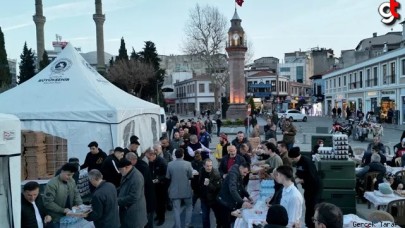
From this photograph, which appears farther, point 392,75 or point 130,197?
point 392,75

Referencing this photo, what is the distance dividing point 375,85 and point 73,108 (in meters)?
34.7

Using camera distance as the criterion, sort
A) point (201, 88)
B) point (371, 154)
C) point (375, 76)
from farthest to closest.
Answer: point (201, 88), point (375, 76), point (371, 154)

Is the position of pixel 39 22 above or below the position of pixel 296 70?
above

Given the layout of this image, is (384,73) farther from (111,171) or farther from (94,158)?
(111,171)

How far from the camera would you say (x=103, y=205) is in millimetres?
5555

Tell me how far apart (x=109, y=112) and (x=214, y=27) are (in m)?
36.0

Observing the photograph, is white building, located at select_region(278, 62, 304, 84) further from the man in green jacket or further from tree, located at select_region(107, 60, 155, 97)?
the man in green jacket

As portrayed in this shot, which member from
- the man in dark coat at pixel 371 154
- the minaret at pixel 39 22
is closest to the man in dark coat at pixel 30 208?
the man in dark coat at pixel 371 154

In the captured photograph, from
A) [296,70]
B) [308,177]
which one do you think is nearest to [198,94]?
[296,70]

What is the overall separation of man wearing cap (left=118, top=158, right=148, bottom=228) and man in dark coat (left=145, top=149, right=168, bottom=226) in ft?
6.96

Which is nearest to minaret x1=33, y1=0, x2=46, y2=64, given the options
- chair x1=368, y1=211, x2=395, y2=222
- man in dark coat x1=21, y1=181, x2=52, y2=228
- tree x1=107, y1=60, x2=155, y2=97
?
tree x1=107, y1=60, x2=155, y2=97

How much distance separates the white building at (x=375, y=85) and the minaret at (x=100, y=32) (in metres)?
35.3

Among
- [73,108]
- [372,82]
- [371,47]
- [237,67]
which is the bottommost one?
[73,108]

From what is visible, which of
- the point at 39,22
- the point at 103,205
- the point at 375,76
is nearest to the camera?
the point at 103,205
